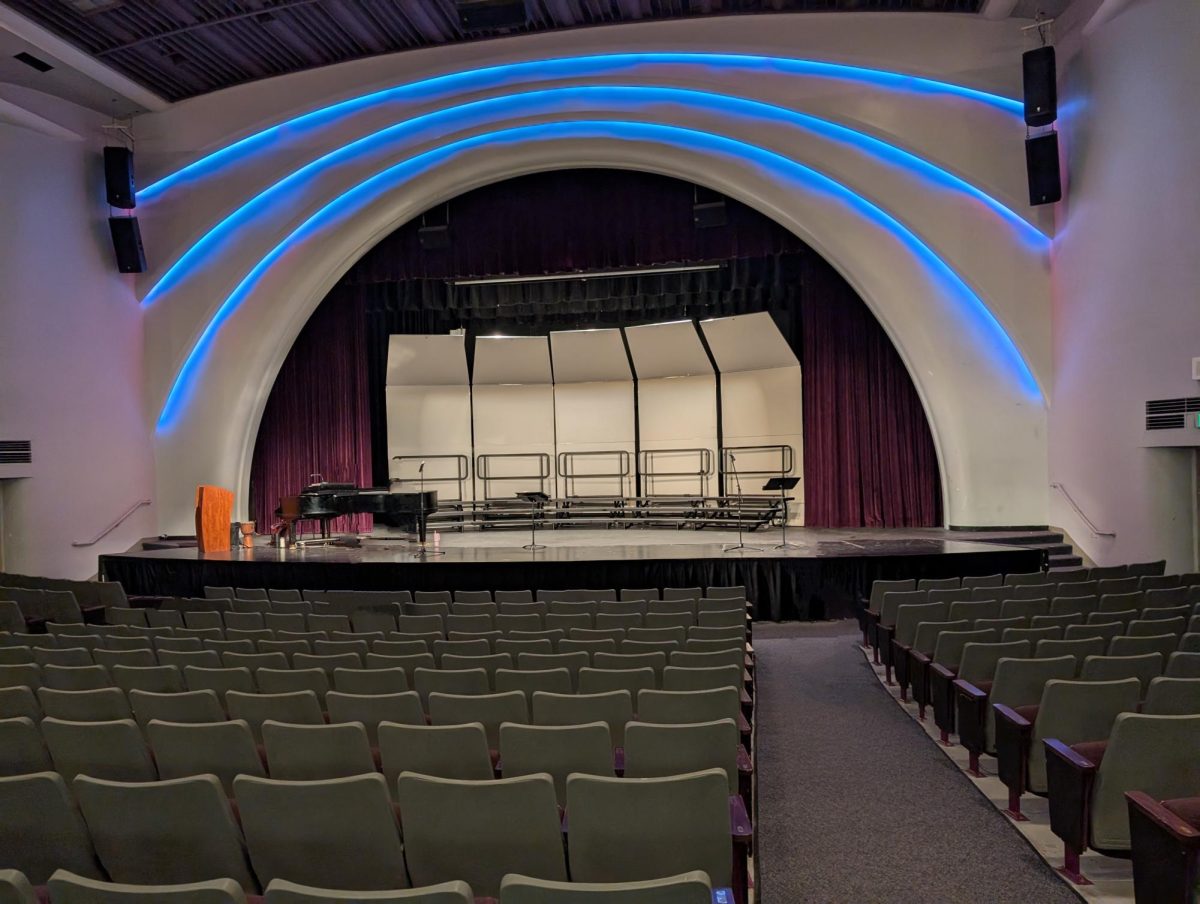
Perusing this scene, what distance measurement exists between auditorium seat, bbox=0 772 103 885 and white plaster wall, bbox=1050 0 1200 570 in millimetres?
9354

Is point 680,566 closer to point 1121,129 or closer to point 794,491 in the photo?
point 794,491

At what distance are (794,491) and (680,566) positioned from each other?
17.7 ft

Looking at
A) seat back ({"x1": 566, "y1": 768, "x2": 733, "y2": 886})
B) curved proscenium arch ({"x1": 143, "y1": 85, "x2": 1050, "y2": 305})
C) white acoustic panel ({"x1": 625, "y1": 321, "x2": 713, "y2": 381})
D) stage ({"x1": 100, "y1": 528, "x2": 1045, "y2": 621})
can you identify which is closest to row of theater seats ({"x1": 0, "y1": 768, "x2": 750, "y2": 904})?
seat back ({"x1": 566, "y1": 768, "x2": 733, "y2": 886})

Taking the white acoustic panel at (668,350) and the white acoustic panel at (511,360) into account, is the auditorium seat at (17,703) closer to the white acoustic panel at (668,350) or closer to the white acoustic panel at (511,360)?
the white acoustic panel at (668,350)

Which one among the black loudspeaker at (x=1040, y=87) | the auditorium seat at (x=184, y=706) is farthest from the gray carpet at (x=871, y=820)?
the black loudspeaker at (x=1040, y=87)

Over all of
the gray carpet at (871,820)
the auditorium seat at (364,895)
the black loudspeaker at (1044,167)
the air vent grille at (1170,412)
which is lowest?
the gray carpet at (871,820)

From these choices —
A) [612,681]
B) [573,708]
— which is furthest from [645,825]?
[612,681]

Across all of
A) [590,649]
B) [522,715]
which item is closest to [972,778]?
[590,649]

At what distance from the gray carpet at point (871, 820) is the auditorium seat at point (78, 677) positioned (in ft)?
10.6

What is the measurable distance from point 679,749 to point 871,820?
1386mm

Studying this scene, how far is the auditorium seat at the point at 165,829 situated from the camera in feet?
7.92

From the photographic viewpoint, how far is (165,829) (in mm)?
2449

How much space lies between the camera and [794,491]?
14297 mm

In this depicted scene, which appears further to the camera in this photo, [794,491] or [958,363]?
[794,491]
